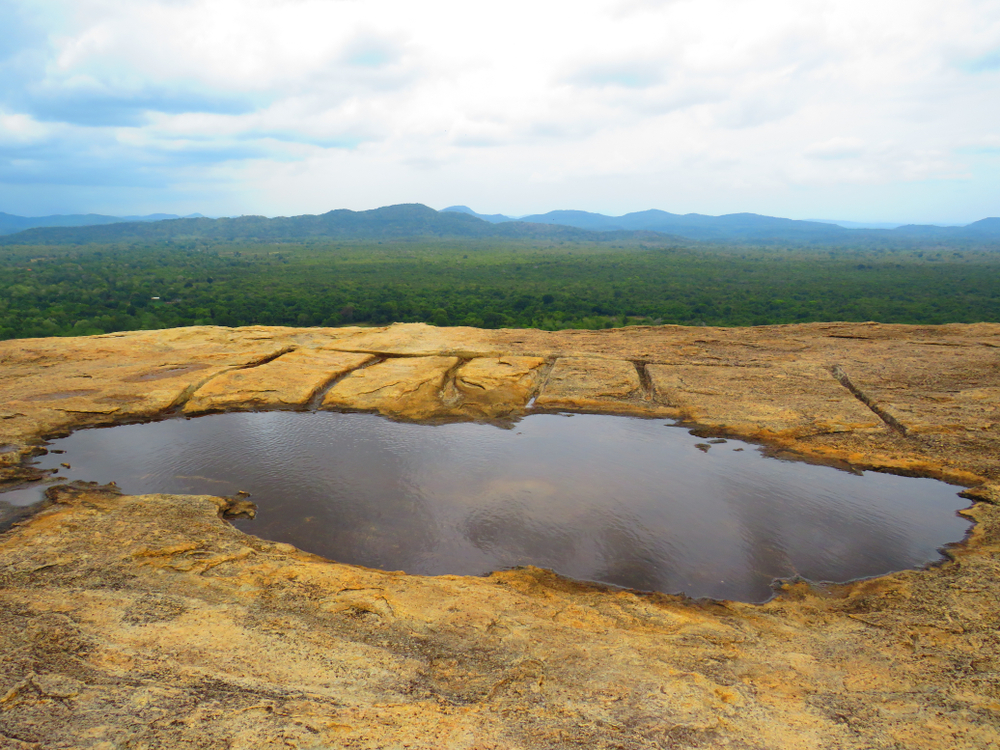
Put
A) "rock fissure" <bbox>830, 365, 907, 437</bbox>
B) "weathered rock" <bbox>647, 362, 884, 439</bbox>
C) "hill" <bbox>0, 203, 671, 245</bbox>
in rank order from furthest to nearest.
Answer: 1. "hill" <bbox>0, 203, 671, 245</bbox>
2. "weathered rock" <bbox>647, 362, 884, 439</bbox>
3. "rock fissure" <bbox>830, 365, 907, 437</bbox>

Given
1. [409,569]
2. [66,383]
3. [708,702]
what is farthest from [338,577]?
[66,383]

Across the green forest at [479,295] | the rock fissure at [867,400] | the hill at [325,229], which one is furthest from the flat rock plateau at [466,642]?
the hill at [325,229]

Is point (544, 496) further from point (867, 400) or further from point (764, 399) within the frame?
point (867, 400)

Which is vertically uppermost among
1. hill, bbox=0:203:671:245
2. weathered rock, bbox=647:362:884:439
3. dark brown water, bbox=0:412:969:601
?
hill, bbox=0:203:671:245

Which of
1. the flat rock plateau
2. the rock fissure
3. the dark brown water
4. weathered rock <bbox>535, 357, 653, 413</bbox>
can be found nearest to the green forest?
weathered rock <bbox>535, 357, 653, 413</bbox>

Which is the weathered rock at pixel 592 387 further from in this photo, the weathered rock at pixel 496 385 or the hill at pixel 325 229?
the hill at pixel 325 229

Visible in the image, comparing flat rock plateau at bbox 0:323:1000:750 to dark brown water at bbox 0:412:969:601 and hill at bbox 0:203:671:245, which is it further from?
hill at bbox 0:203:671:245

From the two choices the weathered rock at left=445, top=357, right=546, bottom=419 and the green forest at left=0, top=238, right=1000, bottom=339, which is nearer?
the weathered rock at left=445, top=357, right=546, bottom=419
